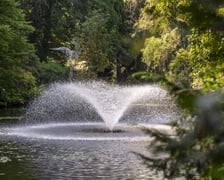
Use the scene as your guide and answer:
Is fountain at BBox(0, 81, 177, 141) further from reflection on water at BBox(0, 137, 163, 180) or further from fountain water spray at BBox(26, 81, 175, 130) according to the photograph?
reflection on water at BBox(0, 137, 163, 180)

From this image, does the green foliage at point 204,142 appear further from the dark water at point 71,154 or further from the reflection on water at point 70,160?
the dark water at point 71,154

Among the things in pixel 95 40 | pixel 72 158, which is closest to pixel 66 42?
pixel 95 40

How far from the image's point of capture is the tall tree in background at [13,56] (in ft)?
102

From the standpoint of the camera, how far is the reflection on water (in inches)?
410

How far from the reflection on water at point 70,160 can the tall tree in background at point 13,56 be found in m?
15.2

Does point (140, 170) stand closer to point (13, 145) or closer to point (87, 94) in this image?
point (13, 145)

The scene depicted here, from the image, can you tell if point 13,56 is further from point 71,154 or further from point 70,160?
point 70,160

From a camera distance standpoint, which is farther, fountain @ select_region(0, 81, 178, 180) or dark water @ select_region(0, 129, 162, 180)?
fountain @ select_region(0, 81, 178, 180)

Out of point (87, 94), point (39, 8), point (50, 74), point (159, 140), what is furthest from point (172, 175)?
point (39, 8)

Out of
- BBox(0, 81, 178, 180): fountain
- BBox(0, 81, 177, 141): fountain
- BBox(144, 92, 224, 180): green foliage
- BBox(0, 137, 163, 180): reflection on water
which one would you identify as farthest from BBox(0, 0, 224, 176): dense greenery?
BBox(144, 92, 224, 180): green foliage

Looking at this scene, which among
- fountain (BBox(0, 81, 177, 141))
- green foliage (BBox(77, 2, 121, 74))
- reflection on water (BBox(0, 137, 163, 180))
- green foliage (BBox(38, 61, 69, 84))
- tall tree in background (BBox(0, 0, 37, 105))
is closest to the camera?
reflection on water (BBox(0, 137, 163, 180))

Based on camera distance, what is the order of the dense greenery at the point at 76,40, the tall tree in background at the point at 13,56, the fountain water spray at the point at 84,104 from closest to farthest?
the dense greenery at the point at 76,40 < the fountain water spray at the point at 84,104 < the tall tree in background at the point at 13,56

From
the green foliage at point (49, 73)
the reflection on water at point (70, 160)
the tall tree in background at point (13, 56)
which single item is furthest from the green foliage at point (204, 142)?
the green foliage at point (49, 73)

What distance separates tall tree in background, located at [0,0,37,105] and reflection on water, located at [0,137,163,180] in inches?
598
